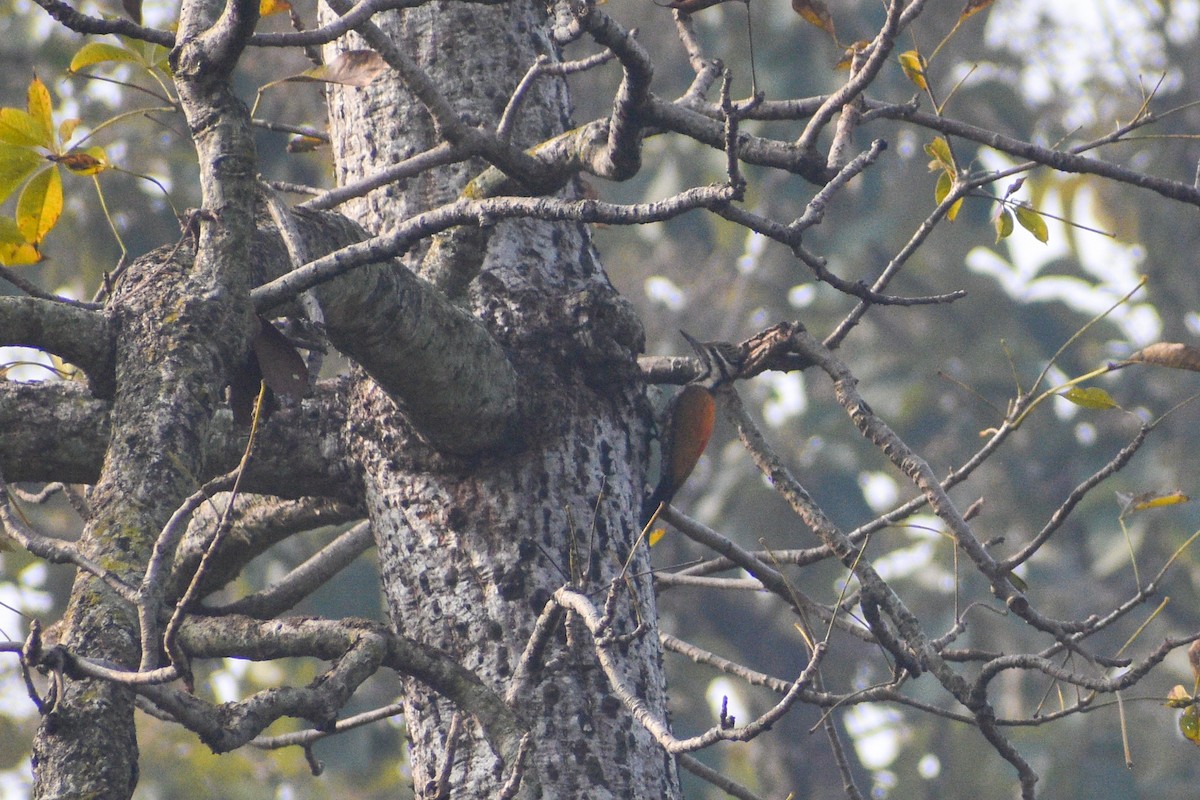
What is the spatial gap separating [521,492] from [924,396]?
39.5 feet

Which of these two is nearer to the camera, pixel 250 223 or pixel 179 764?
pixel 250 223

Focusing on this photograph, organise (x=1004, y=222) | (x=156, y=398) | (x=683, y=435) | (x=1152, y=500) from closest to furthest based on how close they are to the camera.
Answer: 1. (x=156, y=398)
2. (x=1152, y=500)
3. (x=1004, y=222)
4. (x=683, y=435)

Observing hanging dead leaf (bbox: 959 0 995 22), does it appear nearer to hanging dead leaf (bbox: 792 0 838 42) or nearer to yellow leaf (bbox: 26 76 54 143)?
hanging dead leaf (bbox: 792 0 838 42)

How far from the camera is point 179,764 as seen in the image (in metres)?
8.96

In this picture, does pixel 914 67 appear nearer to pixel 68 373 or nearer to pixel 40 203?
pixel 40 203

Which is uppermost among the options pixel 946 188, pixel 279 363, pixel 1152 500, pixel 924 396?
pixel 924 396

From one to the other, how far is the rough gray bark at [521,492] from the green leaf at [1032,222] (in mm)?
759

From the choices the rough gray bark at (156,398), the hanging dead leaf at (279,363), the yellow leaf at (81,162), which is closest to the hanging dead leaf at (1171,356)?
the hanging dead leaf at (279,363)

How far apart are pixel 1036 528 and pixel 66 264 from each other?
9588mm

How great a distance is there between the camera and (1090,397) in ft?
7.16

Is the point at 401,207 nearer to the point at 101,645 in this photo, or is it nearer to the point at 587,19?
the point at 587,19

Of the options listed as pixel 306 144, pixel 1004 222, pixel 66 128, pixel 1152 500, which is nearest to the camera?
pixel 66 128

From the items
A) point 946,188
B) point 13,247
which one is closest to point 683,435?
point 946,188

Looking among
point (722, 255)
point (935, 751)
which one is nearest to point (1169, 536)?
point (935, 751)
